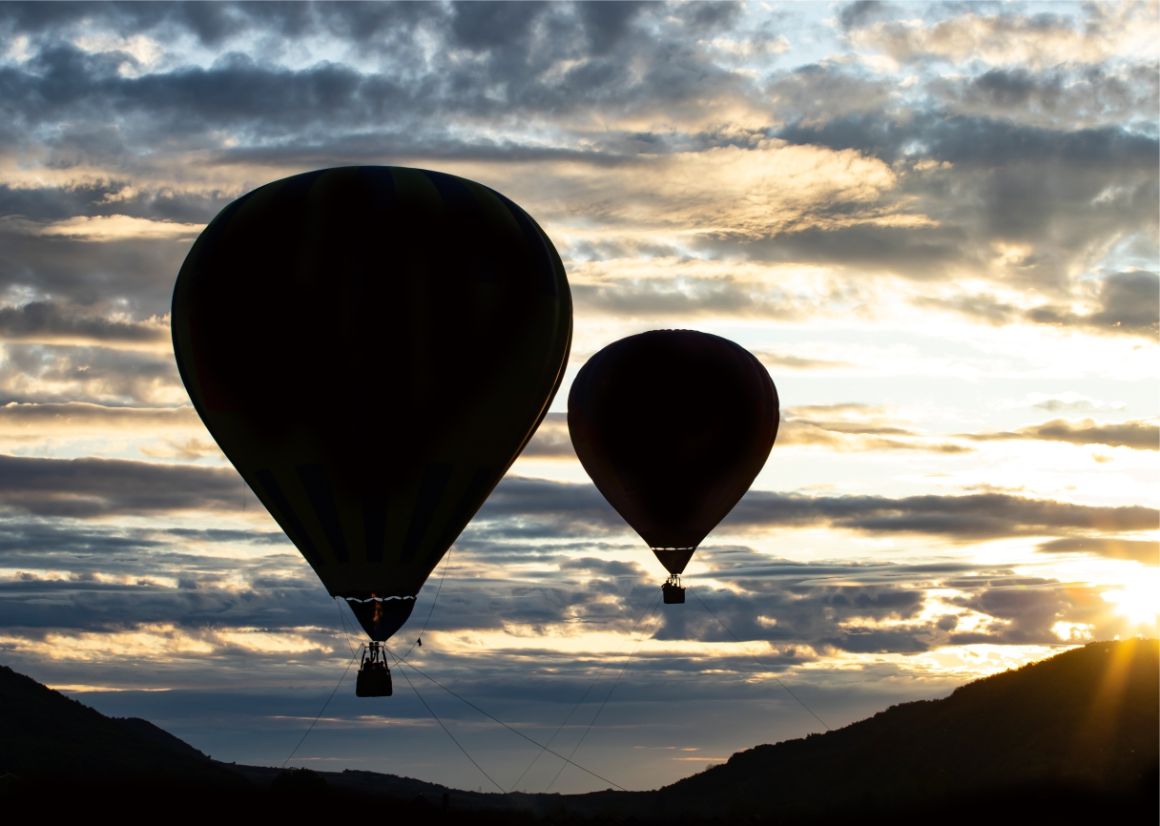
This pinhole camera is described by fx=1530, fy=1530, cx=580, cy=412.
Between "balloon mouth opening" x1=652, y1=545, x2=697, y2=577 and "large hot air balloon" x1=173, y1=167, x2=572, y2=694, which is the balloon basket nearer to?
"large hot air balloon" x1=173, y1=167, x2=572, y2=694

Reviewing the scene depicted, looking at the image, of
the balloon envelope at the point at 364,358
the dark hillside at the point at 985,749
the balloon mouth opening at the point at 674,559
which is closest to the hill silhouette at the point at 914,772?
the dark hillside at the point at 985,749

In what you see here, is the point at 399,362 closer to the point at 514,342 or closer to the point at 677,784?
the point at 514,342

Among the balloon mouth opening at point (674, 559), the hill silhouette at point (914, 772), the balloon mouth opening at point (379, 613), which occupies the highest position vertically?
the balloon mouth opening at point (674, 559)

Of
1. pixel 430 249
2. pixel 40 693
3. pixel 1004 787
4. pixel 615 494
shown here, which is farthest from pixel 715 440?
pixel 40 693

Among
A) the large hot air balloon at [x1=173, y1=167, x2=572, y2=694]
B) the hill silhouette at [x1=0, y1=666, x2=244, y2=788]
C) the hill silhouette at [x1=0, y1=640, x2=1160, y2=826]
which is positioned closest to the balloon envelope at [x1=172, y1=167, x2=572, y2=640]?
the large hot air balloon at [x1=173, y1=167, x2=572, y2=694]

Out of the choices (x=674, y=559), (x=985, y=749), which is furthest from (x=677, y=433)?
(x=985, y=749)

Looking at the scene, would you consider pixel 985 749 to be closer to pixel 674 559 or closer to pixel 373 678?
pixel 674 559

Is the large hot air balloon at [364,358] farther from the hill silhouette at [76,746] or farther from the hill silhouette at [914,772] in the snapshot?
the hill silhouette at [76,746]
